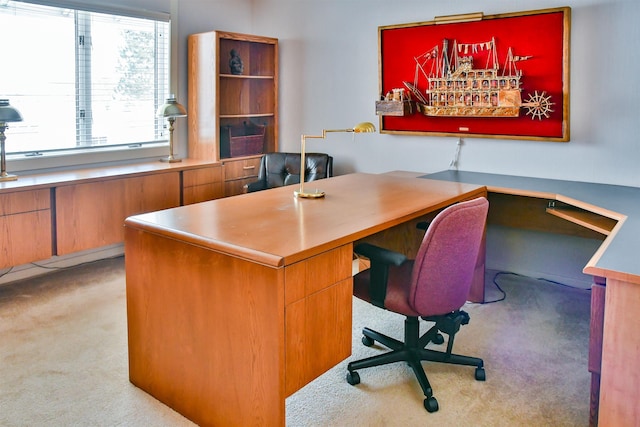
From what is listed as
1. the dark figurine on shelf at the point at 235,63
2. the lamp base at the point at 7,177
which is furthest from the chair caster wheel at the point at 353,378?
the dark figurine on shelf at the point at 235,63

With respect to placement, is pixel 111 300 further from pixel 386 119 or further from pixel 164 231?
pixel 386 119

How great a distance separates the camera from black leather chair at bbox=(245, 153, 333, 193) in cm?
448

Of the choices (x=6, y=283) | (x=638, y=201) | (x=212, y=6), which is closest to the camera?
(x=638, y=201)

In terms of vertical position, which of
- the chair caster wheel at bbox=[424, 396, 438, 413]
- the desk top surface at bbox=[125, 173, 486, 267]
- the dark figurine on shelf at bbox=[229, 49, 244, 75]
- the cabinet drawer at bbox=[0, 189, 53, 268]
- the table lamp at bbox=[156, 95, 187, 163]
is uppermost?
the dark figurine on shelf at bbox=[229, 49, 244, 75]

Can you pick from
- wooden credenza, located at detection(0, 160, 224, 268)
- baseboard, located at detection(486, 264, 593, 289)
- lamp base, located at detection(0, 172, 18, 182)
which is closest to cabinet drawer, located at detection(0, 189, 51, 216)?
wooden credenza, located at detection(0, 160, 224, 268)

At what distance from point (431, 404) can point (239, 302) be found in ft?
3.11

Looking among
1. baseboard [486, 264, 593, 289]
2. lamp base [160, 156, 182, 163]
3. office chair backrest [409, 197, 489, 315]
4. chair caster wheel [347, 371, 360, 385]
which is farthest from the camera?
lamp base [160, 156, 182, 163]

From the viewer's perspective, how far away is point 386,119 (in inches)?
176

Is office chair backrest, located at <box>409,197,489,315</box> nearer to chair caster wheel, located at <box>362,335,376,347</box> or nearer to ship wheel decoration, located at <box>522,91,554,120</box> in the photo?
chair caster wheel, located at <box>362,335,376,347</box>

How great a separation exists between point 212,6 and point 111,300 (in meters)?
2.80

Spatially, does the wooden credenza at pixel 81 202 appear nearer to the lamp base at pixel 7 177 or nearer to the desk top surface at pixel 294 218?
the lamp base at pixel 7 177

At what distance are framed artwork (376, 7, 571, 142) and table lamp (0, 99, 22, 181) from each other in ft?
8.21

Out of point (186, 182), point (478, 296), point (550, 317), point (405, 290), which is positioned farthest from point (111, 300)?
point (550, 317)

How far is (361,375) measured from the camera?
101 inches
